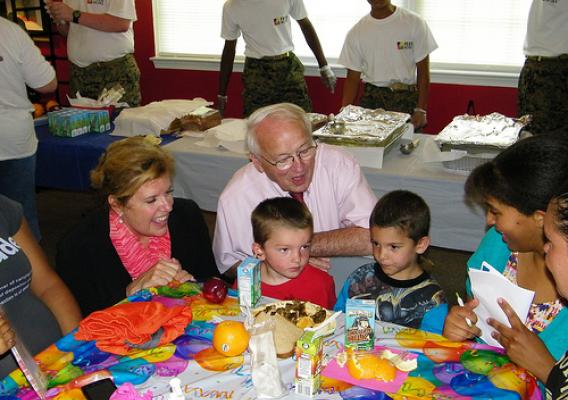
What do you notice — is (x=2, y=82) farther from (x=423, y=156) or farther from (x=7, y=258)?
(x=423, y=156)

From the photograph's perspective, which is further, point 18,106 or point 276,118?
point 18,106

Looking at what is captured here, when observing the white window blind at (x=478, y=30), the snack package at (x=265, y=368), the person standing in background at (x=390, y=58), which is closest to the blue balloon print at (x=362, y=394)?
the snack package at (x=265, y=368)

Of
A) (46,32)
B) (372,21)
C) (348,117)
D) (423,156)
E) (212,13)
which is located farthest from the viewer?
(46,32)

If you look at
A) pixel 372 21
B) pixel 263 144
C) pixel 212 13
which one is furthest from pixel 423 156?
pixel 212 13

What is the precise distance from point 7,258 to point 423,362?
1218 mm

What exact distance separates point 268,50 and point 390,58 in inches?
42.0

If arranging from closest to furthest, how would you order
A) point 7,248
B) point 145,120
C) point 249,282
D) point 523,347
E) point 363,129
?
point 523,347, point 249,282, point 7,248, point 363,129, point 145,120

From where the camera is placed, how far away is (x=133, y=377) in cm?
135

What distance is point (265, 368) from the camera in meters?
1.28

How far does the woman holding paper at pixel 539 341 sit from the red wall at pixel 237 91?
12.5 ft

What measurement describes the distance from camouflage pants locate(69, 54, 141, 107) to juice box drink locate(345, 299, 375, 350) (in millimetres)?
3480

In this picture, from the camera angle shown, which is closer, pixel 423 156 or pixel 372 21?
pixel 423 156

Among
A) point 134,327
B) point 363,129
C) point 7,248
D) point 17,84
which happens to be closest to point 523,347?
point 134,327

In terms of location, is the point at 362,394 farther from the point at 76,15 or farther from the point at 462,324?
the point at 76,15
